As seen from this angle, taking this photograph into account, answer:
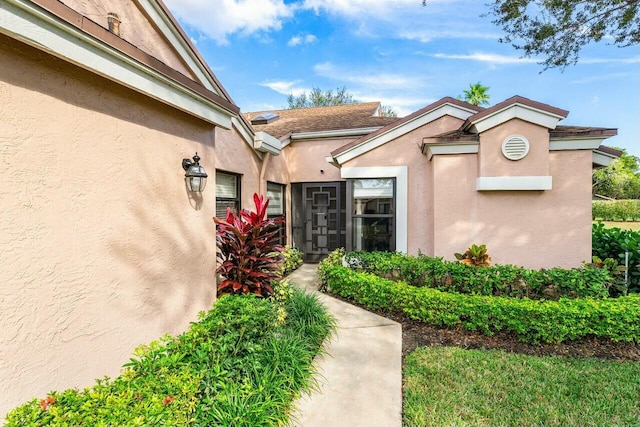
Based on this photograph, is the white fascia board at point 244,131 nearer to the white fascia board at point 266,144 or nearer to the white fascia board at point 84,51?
the white fascia board at point 266,144

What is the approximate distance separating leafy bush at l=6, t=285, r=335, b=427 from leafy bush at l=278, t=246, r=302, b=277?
470 cm

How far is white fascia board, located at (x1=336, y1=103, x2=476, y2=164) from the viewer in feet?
28.5

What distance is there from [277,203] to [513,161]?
7.68 m

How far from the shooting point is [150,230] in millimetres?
3625

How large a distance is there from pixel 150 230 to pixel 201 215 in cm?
106

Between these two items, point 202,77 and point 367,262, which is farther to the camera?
point 367,262

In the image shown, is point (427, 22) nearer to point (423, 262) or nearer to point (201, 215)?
point (423, 262)

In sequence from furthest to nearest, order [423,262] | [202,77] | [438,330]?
[423,262]
[202,77]
[438,330]

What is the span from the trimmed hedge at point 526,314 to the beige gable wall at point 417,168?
266 centimetres

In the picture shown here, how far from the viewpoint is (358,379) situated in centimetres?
414

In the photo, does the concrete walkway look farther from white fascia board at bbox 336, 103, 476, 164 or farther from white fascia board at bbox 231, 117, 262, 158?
white fascia board at bbox 231, 117, 262, 158

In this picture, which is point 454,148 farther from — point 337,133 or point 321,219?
point 321,219

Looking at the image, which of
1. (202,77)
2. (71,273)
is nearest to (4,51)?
(71,273)

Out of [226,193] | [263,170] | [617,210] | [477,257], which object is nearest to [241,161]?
[226,193]
